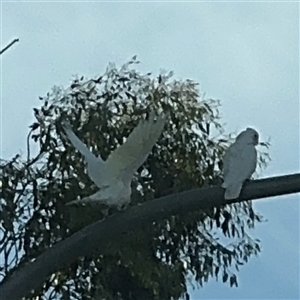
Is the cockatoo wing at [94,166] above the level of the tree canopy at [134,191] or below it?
below

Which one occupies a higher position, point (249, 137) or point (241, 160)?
point (249, 137)

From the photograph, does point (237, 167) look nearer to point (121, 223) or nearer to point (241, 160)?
point (241, 160)

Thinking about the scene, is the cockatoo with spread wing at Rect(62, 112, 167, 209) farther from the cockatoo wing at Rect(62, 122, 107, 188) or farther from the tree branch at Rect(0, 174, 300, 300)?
the tree branch at Rect(0, 174, 300, 300)

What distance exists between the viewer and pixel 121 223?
5102 millimetres

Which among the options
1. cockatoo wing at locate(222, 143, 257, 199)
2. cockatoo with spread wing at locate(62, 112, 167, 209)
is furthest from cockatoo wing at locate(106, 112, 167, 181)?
cockatoo wing at locate(222, 143, 257, 199)

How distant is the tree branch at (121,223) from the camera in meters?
5.00

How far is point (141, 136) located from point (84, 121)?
363 cm

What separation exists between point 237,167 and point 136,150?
599mm

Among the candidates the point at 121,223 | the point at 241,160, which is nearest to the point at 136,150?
the point at 241,160

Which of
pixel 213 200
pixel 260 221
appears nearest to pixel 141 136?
pixel 213 200

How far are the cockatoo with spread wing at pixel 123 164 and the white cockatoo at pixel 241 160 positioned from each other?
41 cm

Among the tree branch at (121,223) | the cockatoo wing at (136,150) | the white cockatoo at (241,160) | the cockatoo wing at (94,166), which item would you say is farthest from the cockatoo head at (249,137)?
the cockatoo wing at (94,166)

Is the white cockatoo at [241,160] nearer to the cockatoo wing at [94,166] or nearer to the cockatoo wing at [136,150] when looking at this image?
the cockatoo wing at [136,150]

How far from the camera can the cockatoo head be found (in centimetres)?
577
